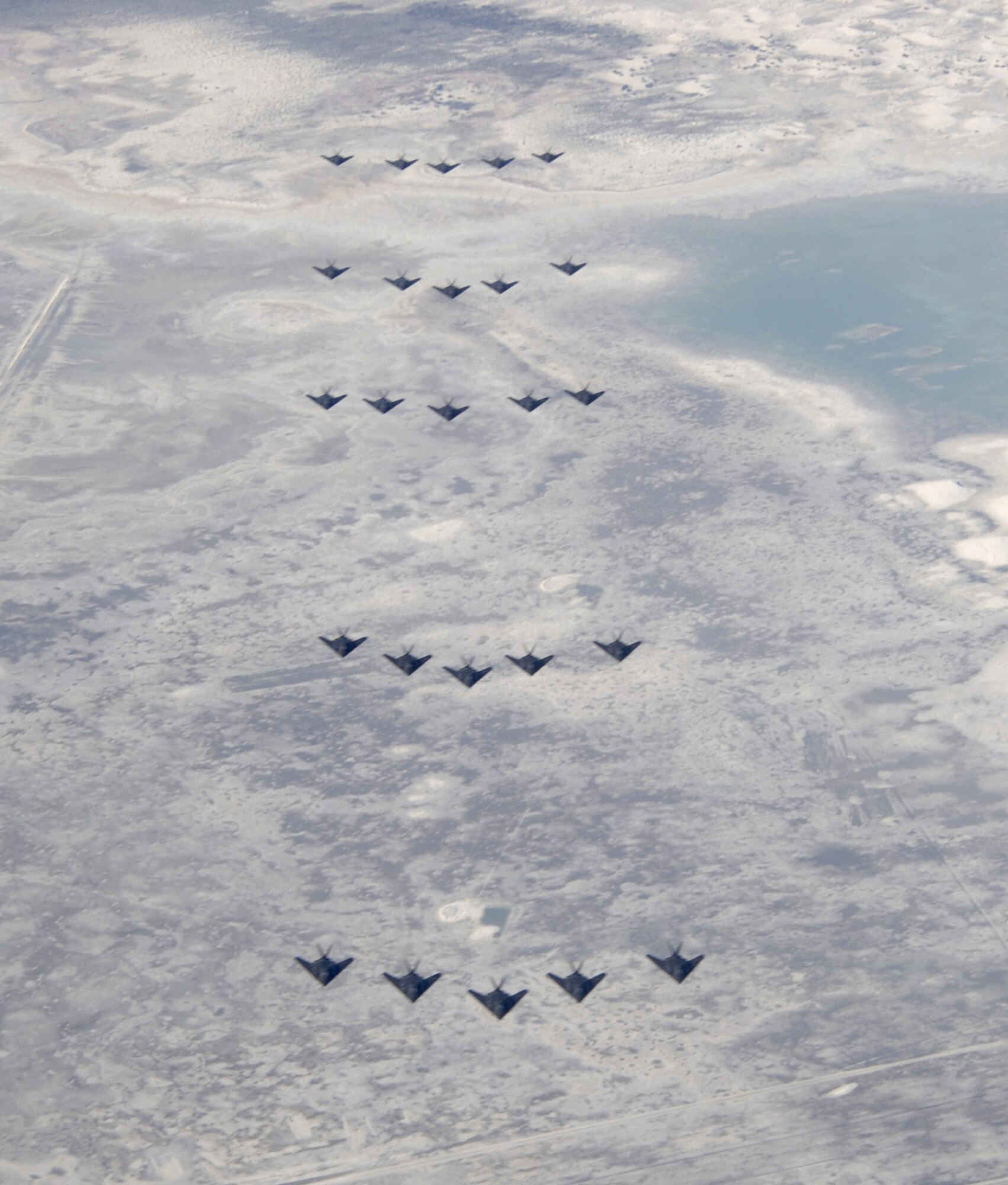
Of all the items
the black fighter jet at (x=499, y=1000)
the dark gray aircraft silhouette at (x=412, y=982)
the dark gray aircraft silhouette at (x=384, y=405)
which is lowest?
the black fighter jet at (x=499, y=1000)

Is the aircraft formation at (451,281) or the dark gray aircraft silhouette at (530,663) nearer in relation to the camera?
the dark gray aircraft silhouette at (530,663)

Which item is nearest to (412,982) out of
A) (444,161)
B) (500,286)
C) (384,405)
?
(384,405)

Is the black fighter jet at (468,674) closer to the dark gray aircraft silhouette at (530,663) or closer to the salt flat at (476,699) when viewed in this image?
the salt flat at (476,699)

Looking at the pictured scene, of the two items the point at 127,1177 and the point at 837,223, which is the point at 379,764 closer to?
the point at 127,1177

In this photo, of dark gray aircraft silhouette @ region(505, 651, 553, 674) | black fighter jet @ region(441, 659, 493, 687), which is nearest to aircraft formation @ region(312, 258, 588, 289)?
dark gray aircraft silhouette @ region(505, 651, 553, 674)

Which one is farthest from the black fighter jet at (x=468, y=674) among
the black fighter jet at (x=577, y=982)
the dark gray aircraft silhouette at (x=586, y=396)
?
the dark gray aircraft silhouette at (x=586, y=396)

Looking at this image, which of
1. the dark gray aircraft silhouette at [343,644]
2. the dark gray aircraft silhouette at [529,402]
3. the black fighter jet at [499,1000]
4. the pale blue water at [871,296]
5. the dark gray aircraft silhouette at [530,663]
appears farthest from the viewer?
the pale blue water at [871,296]

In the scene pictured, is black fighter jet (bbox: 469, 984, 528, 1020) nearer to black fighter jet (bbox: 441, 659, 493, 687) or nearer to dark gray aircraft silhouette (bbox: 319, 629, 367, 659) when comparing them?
black fighter jet (bbox: 441, 659, 493, 687)
